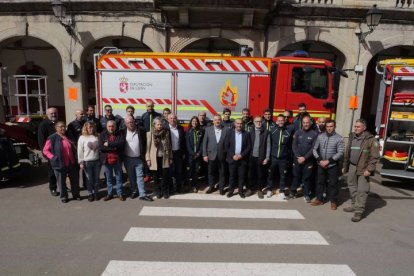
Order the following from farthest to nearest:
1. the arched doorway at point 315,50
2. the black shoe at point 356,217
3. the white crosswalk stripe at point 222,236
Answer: the arched doorway at point 315,50, the black shoe at point 356,217, the white crosswalk stripe at point 222,236

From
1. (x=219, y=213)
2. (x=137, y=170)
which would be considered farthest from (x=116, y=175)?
(x=219, y=213)

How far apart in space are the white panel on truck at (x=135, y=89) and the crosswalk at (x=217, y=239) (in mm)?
2599

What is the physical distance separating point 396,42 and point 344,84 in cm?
250

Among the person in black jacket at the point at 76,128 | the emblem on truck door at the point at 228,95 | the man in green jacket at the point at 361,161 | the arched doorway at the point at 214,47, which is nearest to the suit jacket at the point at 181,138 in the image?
the emblem on truck door at the point at 228,95

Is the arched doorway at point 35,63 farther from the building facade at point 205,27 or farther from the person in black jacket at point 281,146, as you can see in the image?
the person in black jacket at point 281,146

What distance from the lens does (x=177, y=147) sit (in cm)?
645

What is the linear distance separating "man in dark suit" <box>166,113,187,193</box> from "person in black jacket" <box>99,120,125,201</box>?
1061 millimetres

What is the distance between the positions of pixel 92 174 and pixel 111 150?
0.64 m

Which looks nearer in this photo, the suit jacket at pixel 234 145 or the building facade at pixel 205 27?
the suit jacket at pixel 234 145

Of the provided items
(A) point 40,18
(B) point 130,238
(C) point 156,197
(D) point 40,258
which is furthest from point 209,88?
(A) point 40,18

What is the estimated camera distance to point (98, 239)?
441cm

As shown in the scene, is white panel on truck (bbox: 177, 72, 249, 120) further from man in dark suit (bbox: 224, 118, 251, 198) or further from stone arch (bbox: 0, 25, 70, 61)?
stone arch (bbox: 0, 25, 70, 61)

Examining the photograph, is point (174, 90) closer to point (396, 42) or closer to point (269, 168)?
point (269, 168)

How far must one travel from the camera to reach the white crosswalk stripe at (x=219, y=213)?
5.48 m
